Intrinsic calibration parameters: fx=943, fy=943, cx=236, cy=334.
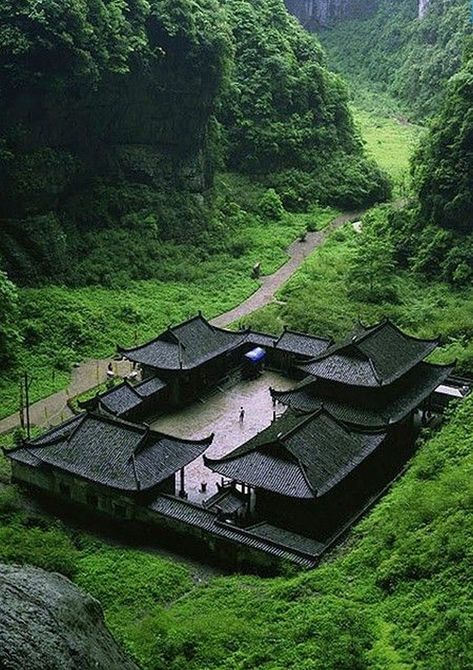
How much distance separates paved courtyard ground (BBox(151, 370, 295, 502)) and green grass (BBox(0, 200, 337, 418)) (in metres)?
6.74

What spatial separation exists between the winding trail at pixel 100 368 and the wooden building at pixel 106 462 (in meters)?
5.83

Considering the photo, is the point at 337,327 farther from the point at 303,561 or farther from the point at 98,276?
the point at 303,561

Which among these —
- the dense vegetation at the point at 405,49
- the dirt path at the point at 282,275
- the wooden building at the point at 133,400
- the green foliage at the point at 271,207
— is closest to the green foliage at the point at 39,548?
the wooden building at the point at 133,400

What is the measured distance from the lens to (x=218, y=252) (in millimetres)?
65688

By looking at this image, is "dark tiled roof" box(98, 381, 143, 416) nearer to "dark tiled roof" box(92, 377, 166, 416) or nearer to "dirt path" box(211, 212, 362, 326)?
"dark tiled roof" box(92, 377, 166, 416)

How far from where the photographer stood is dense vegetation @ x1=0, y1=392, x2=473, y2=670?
24.1 meters

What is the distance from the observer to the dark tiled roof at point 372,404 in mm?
37906

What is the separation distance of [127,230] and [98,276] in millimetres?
5830

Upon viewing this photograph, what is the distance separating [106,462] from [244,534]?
6137 mm

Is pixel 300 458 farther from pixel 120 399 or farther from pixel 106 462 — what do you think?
pixel 120 399

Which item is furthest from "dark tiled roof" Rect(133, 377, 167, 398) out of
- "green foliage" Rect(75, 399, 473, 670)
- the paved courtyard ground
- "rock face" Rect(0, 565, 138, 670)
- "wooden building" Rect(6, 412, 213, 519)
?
"rock face" Rect(0, 565, 138, 670)

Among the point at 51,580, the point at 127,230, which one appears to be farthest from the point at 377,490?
the point at 127,230

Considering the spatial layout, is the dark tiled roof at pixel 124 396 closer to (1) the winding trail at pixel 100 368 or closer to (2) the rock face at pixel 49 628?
(1) the winding trail at pixel 100 368

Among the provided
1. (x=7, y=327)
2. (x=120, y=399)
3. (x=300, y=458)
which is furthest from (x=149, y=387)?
(x=300, y=458)
